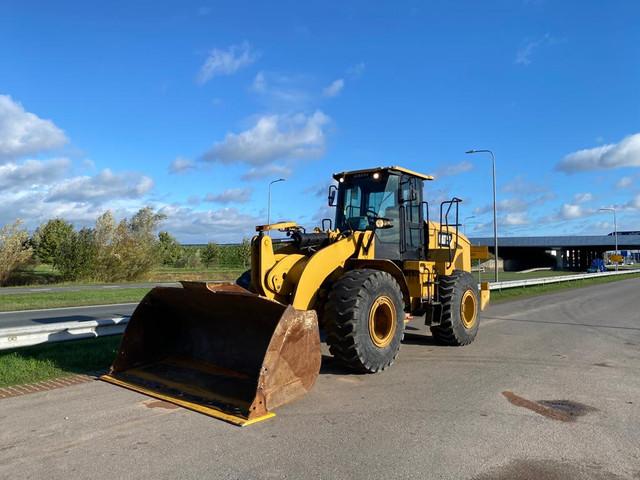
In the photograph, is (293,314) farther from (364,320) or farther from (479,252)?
(479,252)

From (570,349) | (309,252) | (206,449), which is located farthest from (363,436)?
(570,349)

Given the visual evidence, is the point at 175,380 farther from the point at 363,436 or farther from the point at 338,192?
the point at 338,192

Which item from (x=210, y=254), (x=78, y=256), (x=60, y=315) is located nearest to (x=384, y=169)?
(x=60, y=315)

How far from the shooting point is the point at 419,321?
12.4 m

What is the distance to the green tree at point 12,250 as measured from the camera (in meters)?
30.8

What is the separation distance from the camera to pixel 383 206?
838 centimetres

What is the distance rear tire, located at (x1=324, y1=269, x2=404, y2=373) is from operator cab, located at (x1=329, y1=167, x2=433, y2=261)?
1.24 meters

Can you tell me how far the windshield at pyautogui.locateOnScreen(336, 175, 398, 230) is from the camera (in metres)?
8.34

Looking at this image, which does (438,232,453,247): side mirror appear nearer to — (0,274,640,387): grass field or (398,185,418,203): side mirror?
(398,185,418,203): side mirror

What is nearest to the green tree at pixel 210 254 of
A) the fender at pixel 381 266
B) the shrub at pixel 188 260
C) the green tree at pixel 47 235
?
the shrub at pixel 188 260

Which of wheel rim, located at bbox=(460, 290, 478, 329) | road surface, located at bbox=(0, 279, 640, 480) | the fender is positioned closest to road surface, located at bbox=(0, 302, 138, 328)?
road surface, located at bbox=(0, 279, 640, 480)

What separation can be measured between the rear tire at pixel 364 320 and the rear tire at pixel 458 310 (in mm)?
1854

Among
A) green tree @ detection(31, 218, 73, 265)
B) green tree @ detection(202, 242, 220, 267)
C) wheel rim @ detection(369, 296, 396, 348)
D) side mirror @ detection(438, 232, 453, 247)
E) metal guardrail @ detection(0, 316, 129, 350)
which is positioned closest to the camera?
metal guardrail @ detection(0, 316, 129, 350)

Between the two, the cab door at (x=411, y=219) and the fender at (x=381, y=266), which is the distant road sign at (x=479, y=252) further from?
the fender at (x=381, y=266)
